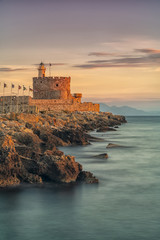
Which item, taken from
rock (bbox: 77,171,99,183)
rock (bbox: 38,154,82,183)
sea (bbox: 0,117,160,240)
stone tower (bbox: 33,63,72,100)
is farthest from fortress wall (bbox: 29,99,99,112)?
rock (bbox: 38,154,82,183)

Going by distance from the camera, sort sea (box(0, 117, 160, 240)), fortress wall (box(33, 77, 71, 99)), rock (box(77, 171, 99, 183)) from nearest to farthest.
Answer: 1. sea (box(0, 117, 160, 240))
2. rock (box(77, 171, 99, 183))
3. fortress wall (box(33, 77, 71, 99))

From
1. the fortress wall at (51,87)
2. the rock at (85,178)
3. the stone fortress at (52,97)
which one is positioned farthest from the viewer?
the fortress wall at (51,87)

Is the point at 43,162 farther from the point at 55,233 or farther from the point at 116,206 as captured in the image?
the point at 55,233

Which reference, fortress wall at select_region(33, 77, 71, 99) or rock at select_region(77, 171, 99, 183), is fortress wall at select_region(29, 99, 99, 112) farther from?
rock at select_region(77, 171, 99, 183)

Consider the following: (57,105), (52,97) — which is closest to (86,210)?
(57,105)

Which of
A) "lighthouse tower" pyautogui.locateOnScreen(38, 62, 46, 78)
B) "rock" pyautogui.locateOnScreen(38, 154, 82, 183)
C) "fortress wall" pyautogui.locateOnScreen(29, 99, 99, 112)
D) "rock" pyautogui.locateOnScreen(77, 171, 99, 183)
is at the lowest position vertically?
"rock" pyautogui.locateOnScreen(77, 171, 99, 183)

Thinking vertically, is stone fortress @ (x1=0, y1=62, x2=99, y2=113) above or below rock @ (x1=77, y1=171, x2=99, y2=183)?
above

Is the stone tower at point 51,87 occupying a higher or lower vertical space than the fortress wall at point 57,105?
higher

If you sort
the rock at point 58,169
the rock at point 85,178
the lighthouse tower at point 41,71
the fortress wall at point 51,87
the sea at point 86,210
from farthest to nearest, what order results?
1. the lighthouse tower at point 41,71
2. the fortress wall at point 51,87
3. the rock at point 85,178
4. the rock at point 58,169
5. the sea at point 86,210

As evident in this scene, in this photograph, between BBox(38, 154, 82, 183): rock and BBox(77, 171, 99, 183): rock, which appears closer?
BBox(38, 154, 82, 183): rock

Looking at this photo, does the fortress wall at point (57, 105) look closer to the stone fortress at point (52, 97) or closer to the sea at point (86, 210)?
the stone fortress at point (52, 97)

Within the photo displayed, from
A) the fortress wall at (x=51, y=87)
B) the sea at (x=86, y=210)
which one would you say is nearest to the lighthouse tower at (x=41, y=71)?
the fortress wall at (x=51, y=87)

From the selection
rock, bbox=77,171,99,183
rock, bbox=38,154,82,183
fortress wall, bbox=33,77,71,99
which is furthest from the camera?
fortress wall, bbox=33,77,71,99

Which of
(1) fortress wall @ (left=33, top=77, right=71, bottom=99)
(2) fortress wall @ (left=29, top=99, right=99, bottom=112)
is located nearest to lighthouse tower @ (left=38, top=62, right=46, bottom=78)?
(1) fortress wall @ (left=33, top=77, right=71, bottom=99)
